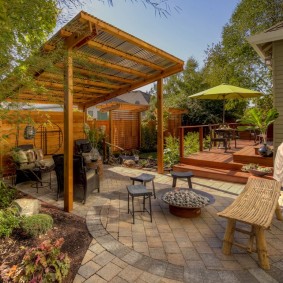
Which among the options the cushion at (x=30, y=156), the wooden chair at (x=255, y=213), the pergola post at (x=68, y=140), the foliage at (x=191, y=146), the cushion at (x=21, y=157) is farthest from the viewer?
the foliage at (x=191, y=146)

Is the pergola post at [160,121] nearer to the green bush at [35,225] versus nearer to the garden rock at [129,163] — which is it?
the garden rock at [129,163]

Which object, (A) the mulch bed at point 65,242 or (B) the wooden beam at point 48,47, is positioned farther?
(B) the wooden beam at point 48,47

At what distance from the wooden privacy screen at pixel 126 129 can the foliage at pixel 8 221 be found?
6.69 m

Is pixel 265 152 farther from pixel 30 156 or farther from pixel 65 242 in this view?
pixel 30 156

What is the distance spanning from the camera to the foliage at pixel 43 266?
1845 mm

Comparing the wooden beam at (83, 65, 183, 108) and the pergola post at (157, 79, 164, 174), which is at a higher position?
the wooden beam at (83, 65, 183, 108)

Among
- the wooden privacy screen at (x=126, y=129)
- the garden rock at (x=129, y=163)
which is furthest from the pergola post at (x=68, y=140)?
the wooden privacy screen at (x=126, y=129)

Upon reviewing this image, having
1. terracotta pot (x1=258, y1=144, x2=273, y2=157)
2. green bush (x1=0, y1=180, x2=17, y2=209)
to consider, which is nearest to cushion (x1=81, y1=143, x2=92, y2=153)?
green bush (x1=0, y1=180, x2=17, y2=209)

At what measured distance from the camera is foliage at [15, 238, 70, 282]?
6.05ft

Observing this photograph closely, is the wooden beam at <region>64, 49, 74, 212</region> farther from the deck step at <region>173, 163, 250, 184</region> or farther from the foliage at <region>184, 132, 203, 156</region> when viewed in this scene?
the foliage at <region>184, 132, 203, 156</region>

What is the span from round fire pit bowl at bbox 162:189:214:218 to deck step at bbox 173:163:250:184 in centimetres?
216

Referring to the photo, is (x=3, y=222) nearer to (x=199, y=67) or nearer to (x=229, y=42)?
(x=229, y=42)

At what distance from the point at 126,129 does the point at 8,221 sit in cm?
783

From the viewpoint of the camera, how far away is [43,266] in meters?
1.89
